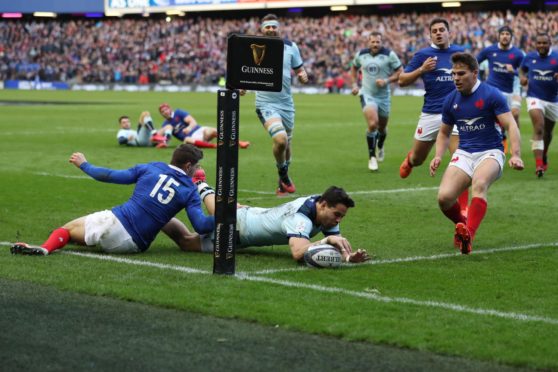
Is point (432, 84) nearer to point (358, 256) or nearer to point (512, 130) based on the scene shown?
point (512, 130)

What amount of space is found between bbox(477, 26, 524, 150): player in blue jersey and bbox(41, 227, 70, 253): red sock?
40.2 ft

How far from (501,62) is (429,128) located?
790 centimetres

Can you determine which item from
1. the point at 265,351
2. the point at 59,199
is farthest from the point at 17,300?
the point at 59,199

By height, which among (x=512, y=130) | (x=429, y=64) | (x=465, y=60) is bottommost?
(x=512, y=130)

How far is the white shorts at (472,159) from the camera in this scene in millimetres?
10419

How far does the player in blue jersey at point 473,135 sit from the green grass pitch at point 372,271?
651 mm

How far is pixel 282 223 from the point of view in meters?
9.34

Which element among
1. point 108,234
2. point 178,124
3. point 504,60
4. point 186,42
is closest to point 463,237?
point 108,234

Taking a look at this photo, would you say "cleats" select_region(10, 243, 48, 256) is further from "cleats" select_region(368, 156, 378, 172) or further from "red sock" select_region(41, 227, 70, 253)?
"cleats" select_region(368, 156, 378, 172)

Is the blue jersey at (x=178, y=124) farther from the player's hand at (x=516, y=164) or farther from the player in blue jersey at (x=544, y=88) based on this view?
the player's hand at (x=516, y=164)

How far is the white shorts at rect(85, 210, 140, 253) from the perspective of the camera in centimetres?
961

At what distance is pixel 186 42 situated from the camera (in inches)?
3172

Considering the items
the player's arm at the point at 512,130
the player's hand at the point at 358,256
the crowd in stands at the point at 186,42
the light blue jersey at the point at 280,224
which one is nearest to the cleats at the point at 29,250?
→ the light blue jersey at the point at 280,224

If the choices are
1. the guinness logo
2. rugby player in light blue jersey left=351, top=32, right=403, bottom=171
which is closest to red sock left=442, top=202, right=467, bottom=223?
the guinness logo
